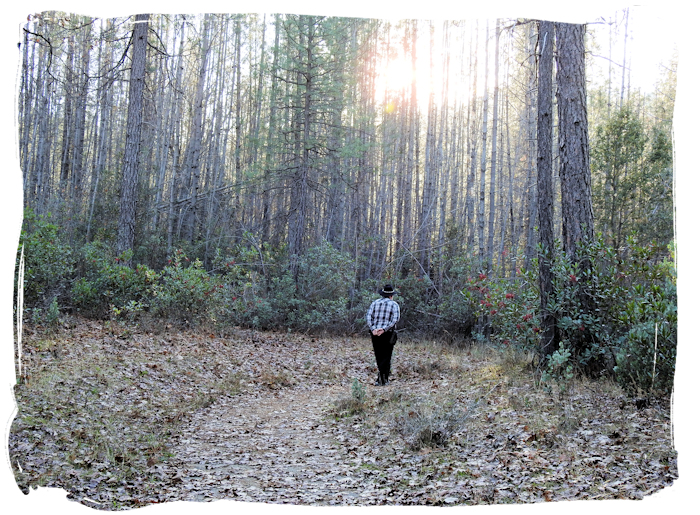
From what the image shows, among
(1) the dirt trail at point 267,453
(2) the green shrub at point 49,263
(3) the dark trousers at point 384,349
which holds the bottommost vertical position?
(1) the dirt trail at point 267,453

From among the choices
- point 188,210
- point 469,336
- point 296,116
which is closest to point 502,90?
point 296,116

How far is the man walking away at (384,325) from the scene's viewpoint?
7.94 m

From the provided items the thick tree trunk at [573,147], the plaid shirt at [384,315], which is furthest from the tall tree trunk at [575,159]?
the plaid shirt at [384,315]

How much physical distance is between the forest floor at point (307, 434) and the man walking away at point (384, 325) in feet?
1.30

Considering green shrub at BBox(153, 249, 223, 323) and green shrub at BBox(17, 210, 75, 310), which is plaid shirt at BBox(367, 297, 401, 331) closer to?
green shrub at BBox(17, 210, 75, 310)

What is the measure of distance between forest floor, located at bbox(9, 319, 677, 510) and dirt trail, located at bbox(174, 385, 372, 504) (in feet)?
0.07

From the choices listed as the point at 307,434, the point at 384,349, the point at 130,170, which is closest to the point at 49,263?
the point at 130,170

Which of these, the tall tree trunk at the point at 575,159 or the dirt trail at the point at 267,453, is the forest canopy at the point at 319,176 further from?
the dirt trail at the point at 267,453

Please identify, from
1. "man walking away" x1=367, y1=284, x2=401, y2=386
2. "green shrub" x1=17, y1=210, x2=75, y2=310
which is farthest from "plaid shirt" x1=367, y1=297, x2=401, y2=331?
"green shrub" x1=17, y1=210, x2=75, y2=310

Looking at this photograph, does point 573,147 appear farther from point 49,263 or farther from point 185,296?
point 185,296

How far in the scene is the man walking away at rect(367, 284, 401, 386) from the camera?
26.0 feet

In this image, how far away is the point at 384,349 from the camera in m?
8.12

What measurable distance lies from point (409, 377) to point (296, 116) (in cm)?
950

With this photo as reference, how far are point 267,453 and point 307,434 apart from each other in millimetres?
911
